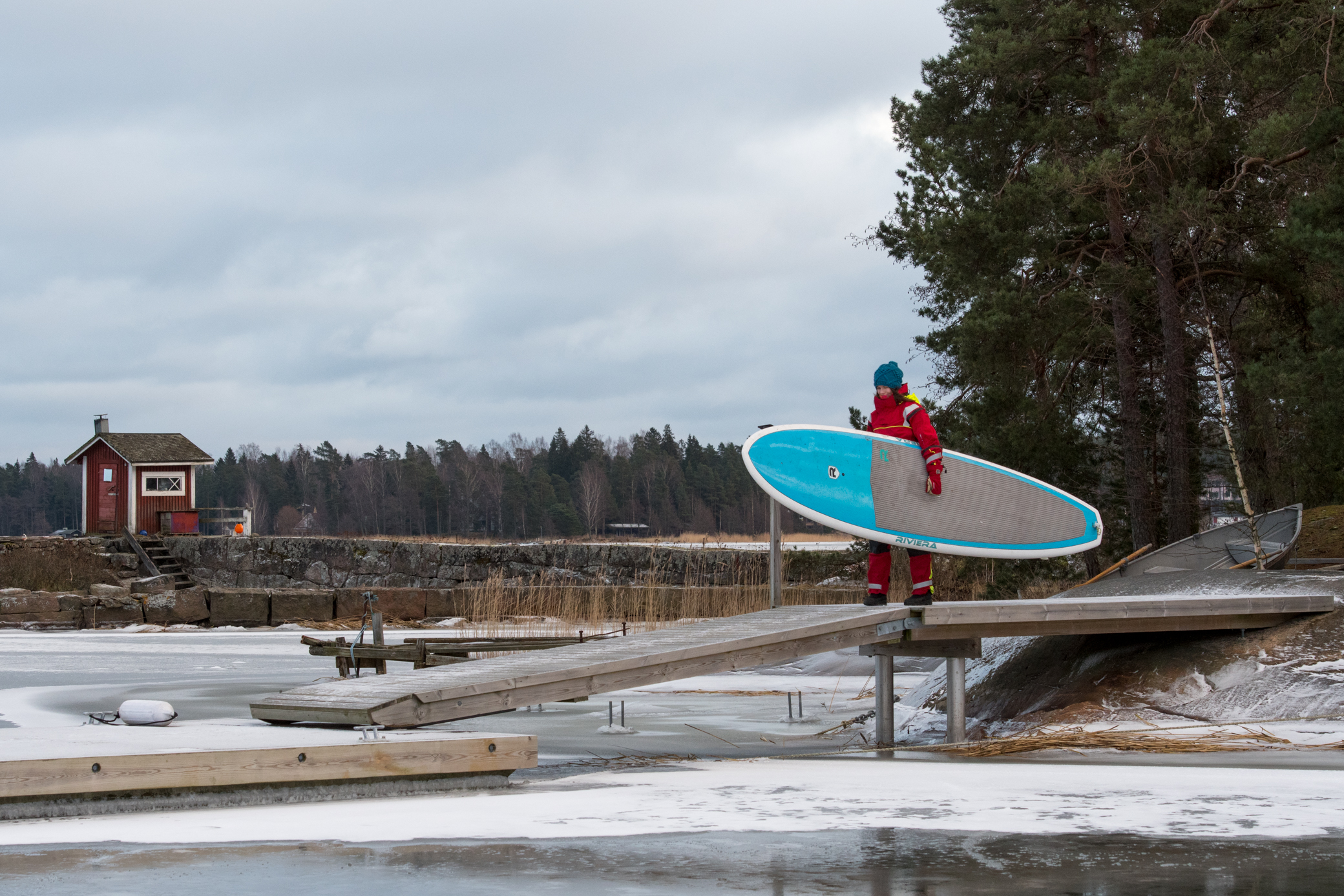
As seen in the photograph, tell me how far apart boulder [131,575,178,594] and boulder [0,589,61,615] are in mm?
3751

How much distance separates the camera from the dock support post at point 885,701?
306 inches

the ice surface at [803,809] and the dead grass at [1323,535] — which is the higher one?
the dead grass at [1323,535]

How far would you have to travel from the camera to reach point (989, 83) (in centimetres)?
1742

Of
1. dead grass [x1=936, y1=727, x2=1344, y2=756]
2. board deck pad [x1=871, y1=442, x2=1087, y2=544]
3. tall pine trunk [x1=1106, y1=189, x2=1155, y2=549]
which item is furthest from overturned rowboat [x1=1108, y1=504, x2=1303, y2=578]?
tall pine trunk [x1=1106, y1=189, x2=1155, y2=549]

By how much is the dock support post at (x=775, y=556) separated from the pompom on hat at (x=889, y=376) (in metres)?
1.14

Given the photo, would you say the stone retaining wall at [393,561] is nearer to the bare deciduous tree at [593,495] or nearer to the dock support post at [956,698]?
the dock support post at [956,698]

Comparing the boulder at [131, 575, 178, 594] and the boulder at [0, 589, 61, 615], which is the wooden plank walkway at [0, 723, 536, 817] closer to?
the boulder at [0, 589, 61, 615]

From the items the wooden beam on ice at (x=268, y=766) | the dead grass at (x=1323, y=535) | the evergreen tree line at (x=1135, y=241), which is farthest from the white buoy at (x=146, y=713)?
the evergreen tree line at (x=1135, y=241)

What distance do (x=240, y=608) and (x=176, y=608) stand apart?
1.15 metres

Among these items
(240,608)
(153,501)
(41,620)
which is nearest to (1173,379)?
(240,608)

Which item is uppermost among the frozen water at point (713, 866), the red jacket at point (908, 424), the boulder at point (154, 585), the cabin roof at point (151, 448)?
the cabin roof at point (151, 448)

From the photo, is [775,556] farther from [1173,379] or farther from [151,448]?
[151,448]

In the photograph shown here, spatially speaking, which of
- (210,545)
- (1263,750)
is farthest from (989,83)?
(210,545)

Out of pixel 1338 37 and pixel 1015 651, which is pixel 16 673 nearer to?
pixel 1015 651
